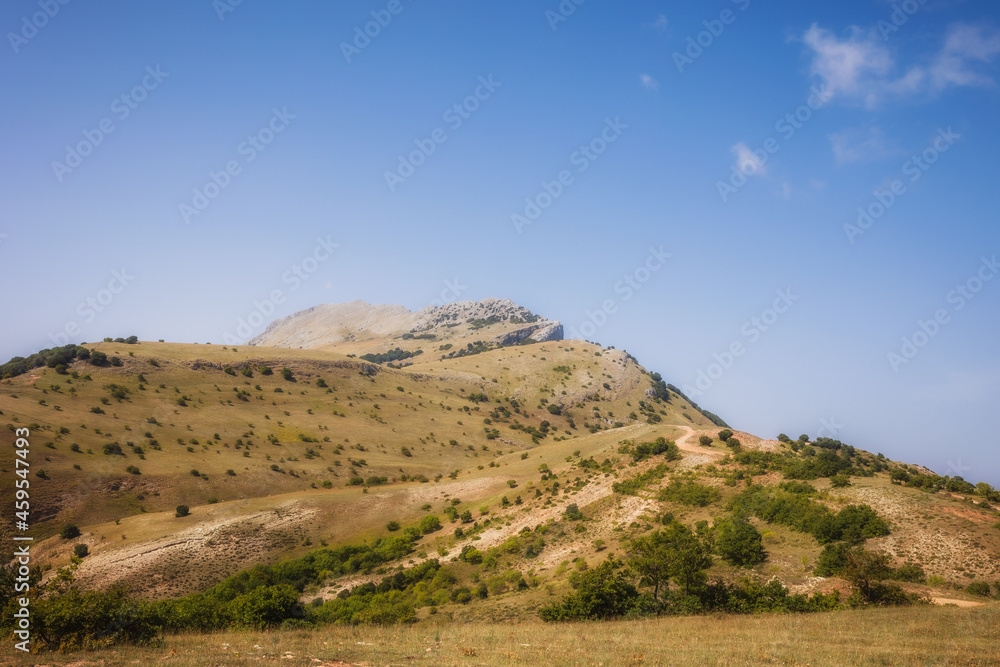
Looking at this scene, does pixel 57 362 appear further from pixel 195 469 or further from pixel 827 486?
pixel 827 486

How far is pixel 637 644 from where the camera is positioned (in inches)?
822

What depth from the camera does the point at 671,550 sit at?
32.4 metres

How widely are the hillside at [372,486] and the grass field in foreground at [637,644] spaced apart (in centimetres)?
783

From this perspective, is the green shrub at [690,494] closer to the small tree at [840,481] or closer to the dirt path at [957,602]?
the small tree at [840,481]

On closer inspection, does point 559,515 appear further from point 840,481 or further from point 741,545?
point 840,481

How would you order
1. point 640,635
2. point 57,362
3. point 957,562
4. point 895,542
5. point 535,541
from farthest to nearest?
point 57,362 < point 535,541 < point 895,542 < point 957,562 < point 640,635

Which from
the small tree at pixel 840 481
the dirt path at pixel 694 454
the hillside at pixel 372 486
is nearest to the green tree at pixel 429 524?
the hillside at pixel 372 486

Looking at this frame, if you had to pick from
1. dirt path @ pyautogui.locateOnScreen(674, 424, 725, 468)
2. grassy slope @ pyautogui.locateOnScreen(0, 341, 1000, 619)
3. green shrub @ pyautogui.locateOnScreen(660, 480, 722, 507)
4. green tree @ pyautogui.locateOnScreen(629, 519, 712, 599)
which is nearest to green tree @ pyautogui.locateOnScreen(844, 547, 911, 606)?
grassy slope @ pyautogui.locateOnScreen(0, 341, 1000, 619)

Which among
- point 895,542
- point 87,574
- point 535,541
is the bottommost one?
point 87,574

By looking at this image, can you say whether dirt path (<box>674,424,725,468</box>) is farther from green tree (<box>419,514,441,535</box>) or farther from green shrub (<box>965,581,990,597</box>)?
green tree (<box>419,514,441,535</box>)

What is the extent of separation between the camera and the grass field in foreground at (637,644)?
56.3 ft

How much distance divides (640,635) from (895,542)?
2414 cm

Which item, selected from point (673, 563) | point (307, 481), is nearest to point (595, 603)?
point (673, 563)

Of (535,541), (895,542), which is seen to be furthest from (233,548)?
(895,542)
